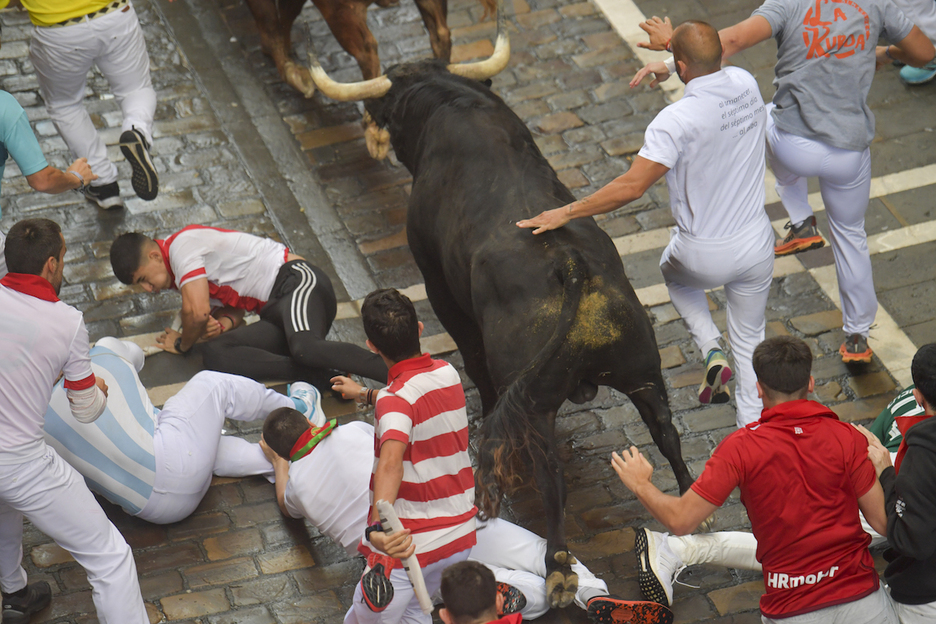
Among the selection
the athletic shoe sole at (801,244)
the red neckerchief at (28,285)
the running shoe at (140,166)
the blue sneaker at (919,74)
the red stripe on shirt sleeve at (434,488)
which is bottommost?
the blue sneaker at (919,74)

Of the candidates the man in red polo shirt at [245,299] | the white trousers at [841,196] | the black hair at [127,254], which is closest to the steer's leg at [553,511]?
the man in red polo shirt at [245,299]

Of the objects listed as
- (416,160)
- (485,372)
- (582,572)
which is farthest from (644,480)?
(416,160)

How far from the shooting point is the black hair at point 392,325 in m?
3.97

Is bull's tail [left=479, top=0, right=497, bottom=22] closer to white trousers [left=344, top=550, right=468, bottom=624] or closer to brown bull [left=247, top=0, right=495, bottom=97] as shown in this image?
brown bull [left=247, top=0, right=495, bottom=97]

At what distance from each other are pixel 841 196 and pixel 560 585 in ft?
9.26

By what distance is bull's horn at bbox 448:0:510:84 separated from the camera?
6238 mm

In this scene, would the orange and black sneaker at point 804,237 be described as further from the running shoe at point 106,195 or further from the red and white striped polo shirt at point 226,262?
the running shoe at point 106,195

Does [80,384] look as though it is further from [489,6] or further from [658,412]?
[489,6]

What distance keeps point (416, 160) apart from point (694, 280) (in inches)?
69.1

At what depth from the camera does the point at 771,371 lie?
142 inches

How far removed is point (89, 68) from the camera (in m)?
7.17

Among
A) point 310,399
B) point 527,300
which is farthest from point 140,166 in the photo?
point 527,300

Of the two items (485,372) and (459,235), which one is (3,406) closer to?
(459,235)

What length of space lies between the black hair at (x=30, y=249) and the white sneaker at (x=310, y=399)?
1815 millimetres
